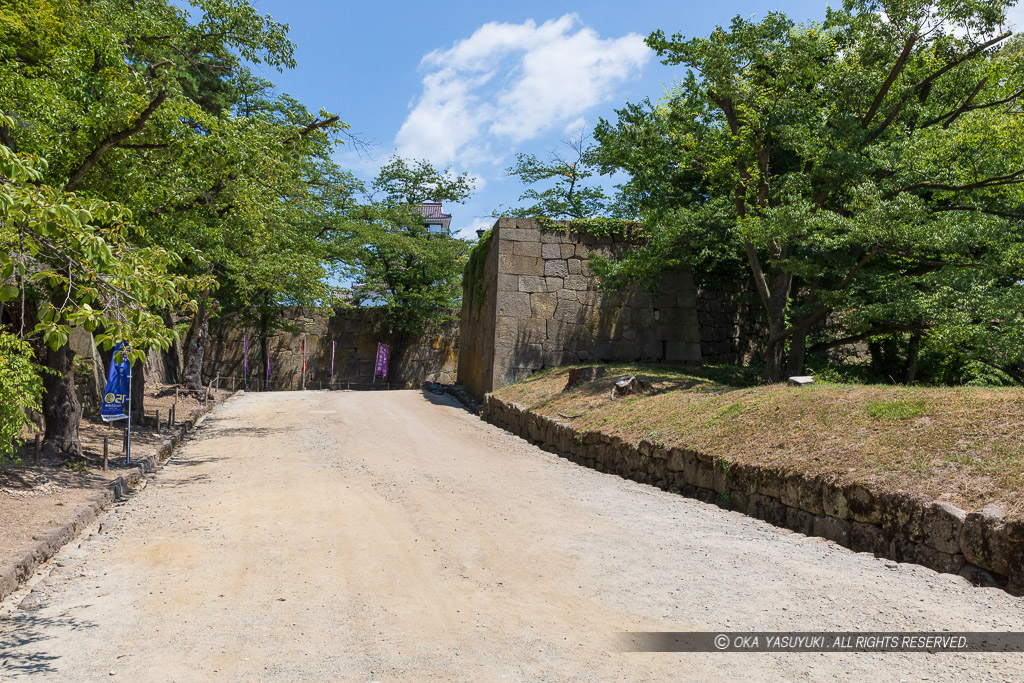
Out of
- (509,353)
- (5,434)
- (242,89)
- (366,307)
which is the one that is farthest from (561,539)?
(366,307)

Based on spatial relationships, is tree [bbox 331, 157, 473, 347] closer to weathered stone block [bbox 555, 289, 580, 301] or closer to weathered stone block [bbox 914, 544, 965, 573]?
weathered stone block [bbox 555, 289, 580, 301]

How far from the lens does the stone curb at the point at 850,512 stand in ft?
15.0

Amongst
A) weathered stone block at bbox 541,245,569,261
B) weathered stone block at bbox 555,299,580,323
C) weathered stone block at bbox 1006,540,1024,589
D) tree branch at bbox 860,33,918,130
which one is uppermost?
tree branch at bbox 860,33,918,130

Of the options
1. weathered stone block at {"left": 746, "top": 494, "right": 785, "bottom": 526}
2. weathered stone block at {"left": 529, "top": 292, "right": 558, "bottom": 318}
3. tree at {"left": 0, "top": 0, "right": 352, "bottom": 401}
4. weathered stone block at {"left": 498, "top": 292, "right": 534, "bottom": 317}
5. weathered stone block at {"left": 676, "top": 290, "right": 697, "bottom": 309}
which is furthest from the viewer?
weathered stone block at {"left": 676, "top": 290, "right": 697, "bottom": 309}

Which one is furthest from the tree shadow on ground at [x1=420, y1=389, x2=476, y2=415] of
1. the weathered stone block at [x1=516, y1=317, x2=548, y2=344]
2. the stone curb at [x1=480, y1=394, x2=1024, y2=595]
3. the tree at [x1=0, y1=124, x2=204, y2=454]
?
the tree at [x1=0, y1=124, x2=204, y2=454]

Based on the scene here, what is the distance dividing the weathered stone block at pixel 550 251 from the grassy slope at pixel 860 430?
19.9 feet

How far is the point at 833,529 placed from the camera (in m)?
5.82

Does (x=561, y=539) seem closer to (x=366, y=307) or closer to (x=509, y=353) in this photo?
(x=509, y=353)

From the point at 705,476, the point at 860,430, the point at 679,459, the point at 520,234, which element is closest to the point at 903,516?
the point at 860,430

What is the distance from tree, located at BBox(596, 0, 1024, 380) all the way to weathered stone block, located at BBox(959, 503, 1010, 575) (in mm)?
4969

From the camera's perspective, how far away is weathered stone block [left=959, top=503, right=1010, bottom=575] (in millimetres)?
4496

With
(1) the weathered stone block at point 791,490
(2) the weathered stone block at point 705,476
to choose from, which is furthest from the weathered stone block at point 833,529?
(2) the weathered stone block at point 705,476

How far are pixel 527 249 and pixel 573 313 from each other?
1.84m

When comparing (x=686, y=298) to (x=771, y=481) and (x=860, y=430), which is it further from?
(x=771, y=481)
